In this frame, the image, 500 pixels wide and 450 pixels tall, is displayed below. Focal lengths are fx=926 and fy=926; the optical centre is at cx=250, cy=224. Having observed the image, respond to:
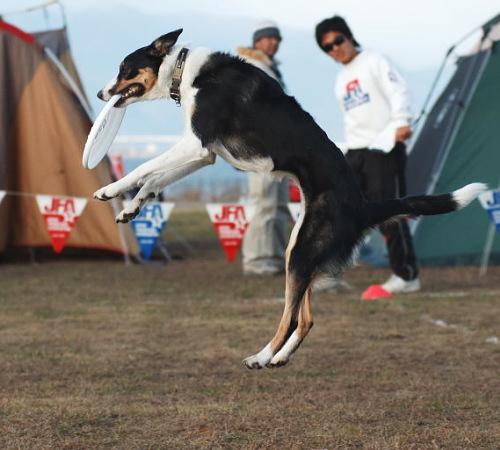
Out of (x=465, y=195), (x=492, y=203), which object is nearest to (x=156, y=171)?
(x=465, y=195)

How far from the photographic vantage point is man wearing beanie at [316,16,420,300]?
747 centimetres

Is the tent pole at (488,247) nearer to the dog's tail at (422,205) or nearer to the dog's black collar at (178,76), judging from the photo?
the dog's tail at (422,205)

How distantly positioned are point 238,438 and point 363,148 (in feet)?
13.3

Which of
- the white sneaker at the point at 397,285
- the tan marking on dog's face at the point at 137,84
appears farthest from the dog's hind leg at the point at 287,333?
the white sneaker at the point at 397,285

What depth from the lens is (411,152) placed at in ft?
34.0

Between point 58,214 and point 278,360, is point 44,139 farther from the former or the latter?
point 278,360

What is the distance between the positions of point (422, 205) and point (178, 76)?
117 centimetres

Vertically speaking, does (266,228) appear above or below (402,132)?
below

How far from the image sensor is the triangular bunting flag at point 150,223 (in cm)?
958

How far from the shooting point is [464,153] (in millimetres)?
9492

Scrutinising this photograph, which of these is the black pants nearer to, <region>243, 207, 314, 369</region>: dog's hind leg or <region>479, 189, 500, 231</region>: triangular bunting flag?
<region>479, 189, 500, 231</region>: triangular bunting flag

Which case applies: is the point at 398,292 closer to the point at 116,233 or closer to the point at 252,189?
the point at 252,189

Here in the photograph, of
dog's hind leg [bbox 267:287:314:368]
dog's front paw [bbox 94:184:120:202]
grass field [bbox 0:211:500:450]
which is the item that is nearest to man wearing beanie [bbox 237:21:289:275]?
grass field [bbox 0:211:500:450]

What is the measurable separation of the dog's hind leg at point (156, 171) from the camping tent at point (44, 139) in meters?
6.41
